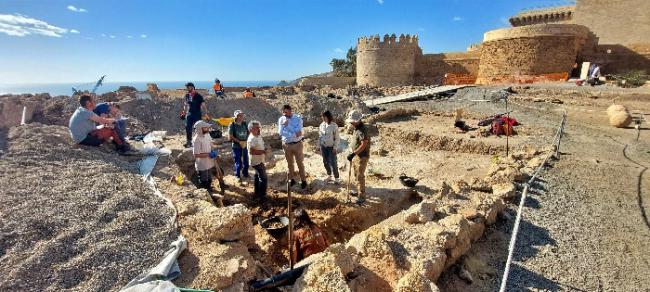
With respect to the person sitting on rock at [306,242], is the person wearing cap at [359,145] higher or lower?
higher

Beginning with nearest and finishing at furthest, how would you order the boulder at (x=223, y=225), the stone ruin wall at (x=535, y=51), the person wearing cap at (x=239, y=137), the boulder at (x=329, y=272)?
the boulder at (x=329, y=272) → the boulder at (x=223, y=225) → the person wearing cap at (x=239, y=137) → the stone ruin wall at (x=535, y=51)

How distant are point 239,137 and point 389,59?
22152mm

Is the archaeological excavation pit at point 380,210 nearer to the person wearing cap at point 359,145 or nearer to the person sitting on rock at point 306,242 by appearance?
the person sitting on rock at point 306,242

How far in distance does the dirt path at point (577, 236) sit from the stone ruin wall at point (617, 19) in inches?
1159

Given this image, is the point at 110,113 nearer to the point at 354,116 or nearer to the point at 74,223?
the point at 74,223

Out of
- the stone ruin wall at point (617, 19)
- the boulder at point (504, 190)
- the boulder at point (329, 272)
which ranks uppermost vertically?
the stone ruin wall at point (617, 19)

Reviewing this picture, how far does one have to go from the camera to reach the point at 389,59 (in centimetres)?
2716

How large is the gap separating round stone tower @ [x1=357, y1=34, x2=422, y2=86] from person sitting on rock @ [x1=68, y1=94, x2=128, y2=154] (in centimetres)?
2287

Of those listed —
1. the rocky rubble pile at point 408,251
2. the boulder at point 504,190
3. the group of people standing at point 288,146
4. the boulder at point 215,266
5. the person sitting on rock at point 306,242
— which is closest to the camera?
the rocky rubble pile at point 408,251

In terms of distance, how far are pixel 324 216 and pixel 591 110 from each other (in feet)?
39.8

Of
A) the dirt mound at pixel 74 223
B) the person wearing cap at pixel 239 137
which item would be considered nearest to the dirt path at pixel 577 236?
the dirt mound at pixel 74 223

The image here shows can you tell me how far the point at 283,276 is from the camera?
129 inches

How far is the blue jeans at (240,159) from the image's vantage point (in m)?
7.40

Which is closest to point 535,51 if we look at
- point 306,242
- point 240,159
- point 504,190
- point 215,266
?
point 504,190
